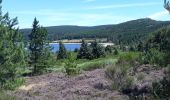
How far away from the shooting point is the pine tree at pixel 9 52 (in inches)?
1153

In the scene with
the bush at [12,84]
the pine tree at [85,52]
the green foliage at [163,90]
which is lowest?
the pine tree at [85,52]

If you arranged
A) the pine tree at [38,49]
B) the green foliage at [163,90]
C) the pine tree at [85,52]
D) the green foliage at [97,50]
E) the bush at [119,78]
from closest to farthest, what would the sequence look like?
the green foliage at [163,90]
the bush at [119,78]
the pine tree at [38,49]
the green foliage at [97,50]
the pine tree at [85,52]

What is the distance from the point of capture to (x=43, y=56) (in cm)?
5141

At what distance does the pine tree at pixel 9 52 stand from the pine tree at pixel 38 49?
65.4 ft

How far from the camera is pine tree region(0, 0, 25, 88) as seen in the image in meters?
29.3

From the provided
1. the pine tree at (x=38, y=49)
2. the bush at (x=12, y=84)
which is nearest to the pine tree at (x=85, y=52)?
the pine tree at (x=38, y=49)

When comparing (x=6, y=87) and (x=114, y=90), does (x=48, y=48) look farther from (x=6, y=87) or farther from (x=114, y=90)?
(x=114, y=90)

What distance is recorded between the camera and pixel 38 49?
51.4 meters

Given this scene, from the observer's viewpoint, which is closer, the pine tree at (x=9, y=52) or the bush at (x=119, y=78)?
the bush at (x=119, y=78)

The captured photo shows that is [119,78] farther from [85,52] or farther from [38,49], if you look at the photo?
[85,52]

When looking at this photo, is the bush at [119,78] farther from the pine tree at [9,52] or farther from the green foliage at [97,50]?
the green foliage at [97,50]

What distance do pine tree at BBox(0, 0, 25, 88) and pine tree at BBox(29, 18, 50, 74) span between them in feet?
65.4

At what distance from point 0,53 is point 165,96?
51.2 ft

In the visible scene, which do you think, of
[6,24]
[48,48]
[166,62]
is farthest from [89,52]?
[166,62]
